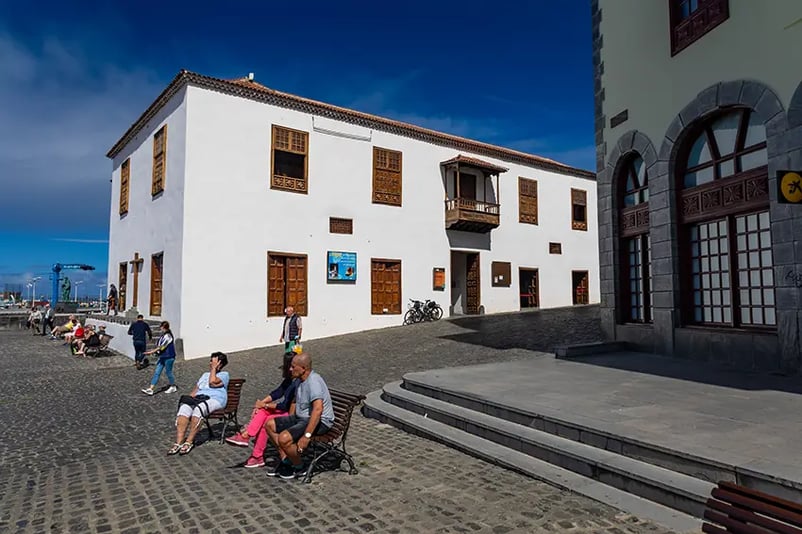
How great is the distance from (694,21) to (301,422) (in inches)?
382

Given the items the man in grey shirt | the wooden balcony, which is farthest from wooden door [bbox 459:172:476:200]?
the man in grey shirt

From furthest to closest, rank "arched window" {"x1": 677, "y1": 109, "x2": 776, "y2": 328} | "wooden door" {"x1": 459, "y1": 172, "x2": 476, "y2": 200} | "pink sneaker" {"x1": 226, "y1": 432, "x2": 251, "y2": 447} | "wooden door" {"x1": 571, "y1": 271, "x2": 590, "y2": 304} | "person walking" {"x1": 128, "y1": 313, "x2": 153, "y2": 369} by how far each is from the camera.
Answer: "wooden door" {"x1": 571, "y1": 271, "x2": 590, "y2": 304} < "wooden door" {"x1": 459, "y1": 172, "x2": 476, "y2": 200} < "person walking" {"x1": 128, "y1": 313, "x2": 153, "y2": 369} < "arched window" {"x1": 677, "y1": 109, "x2": 776, "y2": 328} < "pink sneaker" {"x1": 226, "y1": 432, "x2": 251, "y2": 447}

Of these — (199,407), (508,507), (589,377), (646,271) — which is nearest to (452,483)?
(508,507)

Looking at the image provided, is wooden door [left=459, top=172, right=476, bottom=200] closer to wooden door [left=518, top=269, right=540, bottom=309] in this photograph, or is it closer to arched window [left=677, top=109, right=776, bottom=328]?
wooden door [left=518, top=269, right=540, bottom=309]

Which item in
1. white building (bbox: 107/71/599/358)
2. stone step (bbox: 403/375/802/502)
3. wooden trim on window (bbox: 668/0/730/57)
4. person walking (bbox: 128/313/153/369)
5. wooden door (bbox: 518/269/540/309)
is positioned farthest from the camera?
wooden door (bbox: 518/269/540/309)

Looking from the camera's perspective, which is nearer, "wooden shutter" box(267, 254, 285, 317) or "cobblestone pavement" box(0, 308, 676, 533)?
"cobblestone pavement" box(0, 308, 676, 533)

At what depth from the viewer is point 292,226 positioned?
1742 centimetres

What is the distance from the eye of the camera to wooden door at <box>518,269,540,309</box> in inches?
973

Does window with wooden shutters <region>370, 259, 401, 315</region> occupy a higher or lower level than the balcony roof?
lower

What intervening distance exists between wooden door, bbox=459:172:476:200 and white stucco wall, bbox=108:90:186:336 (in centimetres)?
1100

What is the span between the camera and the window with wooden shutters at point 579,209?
26394 mm

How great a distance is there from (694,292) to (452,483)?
24.3ft

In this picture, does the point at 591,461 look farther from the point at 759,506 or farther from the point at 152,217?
the point at 152,217

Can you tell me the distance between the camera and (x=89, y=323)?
70.7 ft
